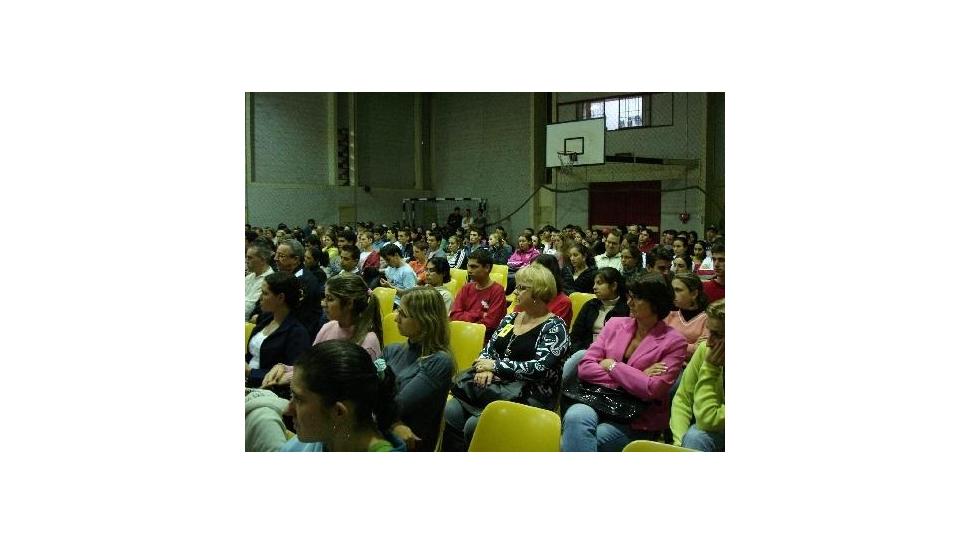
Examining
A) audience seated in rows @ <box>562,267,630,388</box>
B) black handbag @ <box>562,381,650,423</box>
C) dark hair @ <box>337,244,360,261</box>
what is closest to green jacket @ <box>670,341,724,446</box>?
black handbag @ <box>562,381,650,423</box>

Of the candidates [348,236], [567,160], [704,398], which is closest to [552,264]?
[567,160]

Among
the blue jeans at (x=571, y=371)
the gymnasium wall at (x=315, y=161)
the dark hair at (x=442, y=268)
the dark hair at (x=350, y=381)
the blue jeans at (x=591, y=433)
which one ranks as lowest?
the blue jeans at (x=591, y=433)

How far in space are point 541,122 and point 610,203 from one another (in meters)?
0.88

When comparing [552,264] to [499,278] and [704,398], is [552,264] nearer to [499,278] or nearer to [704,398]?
[499,278]

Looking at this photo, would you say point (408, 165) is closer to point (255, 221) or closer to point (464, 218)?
point (464, 218)

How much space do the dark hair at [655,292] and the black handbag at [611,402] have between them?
314 mm

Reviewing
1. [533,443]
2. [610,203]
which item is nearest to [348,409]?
[533,443]

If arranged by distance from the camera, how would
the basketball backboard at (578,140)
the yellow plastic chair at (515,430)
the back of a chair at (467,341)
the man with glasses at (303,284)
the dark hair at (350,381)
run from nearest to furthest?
1. the dark hair at (350,381)
2. the yellow plastic chair at (515,430)
3. the man with glasses at (303,284)
4. the back of a chair at (467,341)
5. the basketball backboard at (578,140)

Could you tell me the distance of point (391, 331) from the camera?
9.32 ft

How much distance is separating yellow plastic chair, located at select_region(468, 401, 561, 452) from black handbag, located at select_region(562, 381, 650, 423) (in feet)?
0.99

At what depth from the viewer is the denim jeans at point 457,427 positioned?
2.55 metres

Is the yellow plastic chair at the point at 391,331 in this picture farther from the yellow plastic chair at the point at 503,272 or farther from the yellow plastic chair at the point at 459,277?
the yellow plastic chair at the point at 503,272

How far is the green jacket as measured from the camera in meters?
2.38

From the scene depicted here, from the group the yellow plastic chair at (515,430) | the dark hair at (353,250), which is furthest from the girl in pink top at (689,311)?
the dark hair at (353,250)
